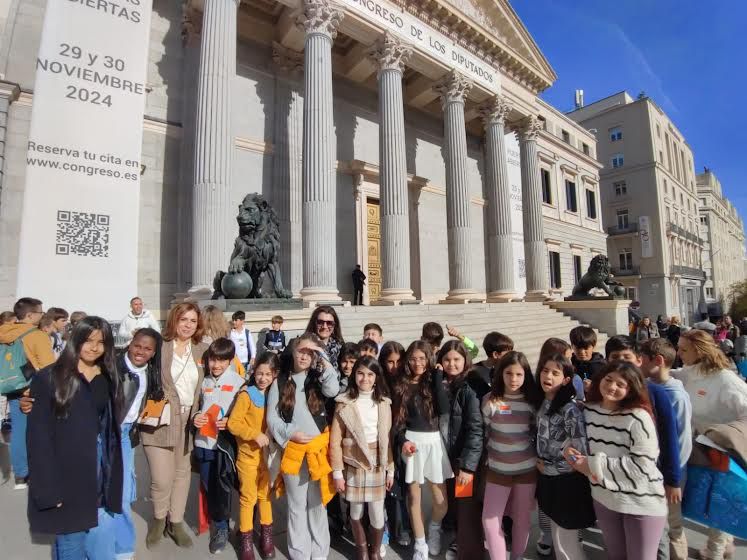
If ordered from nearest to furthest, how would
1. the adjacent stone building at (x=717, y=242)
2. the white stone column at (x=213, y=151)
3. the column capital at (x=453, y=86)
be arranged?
the white stone column at (x=213, y=151) → the column capital at (x=453, y=86) → the adjacent stone building at (x=717, y=242)

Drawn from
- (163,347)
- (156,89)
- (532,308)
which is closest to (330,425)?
(163,347)

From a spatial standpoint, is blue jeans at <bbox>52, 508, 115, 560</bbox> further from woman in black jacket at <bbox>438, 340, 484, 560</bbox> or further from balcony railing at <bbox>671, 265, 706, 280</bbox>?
balcony railing at <bbox>671, 265, 706, 280</bbox>

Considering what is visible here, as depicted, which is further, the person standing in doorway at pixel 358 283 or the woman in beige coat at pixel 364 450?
the person standing in doorway at pixel 358 283

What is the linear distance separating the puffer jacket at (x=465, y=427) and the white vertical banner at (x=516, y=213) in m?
15.9

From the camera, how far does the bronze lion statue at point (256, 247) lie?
7945mm

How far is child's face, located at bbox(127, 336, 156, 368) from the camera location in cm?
271

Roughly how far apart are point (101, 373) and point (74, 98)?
29.3ft

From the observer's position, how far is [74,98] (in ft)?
27.1

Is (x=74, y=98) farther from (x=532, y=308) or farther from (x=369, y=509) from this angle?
(x=532, y=308)

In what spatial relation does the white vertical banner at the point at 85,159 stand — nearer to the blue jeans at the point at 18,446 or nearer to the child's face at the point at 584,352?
the blue jeans at the point at 18,446

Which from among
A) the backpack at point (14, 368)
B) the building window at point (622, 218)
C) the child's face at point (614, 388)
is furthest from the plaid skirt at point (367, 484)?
the building window at point (622, 218)

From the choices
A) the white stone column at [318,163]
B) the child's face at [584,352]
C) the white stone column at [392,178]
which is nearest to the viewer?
the child's face at [584,352]

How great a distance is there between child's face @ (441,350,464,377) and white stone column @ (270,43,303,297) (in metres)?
10.6

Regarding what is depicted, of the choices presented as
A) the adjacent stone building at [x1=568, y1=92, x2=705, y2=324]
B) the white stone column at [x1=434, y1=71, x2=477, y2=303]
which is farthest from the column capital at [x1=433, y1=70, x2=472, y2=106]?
the adjacent stone building at [x1=568, y1=92, x2=705, y2=324]
